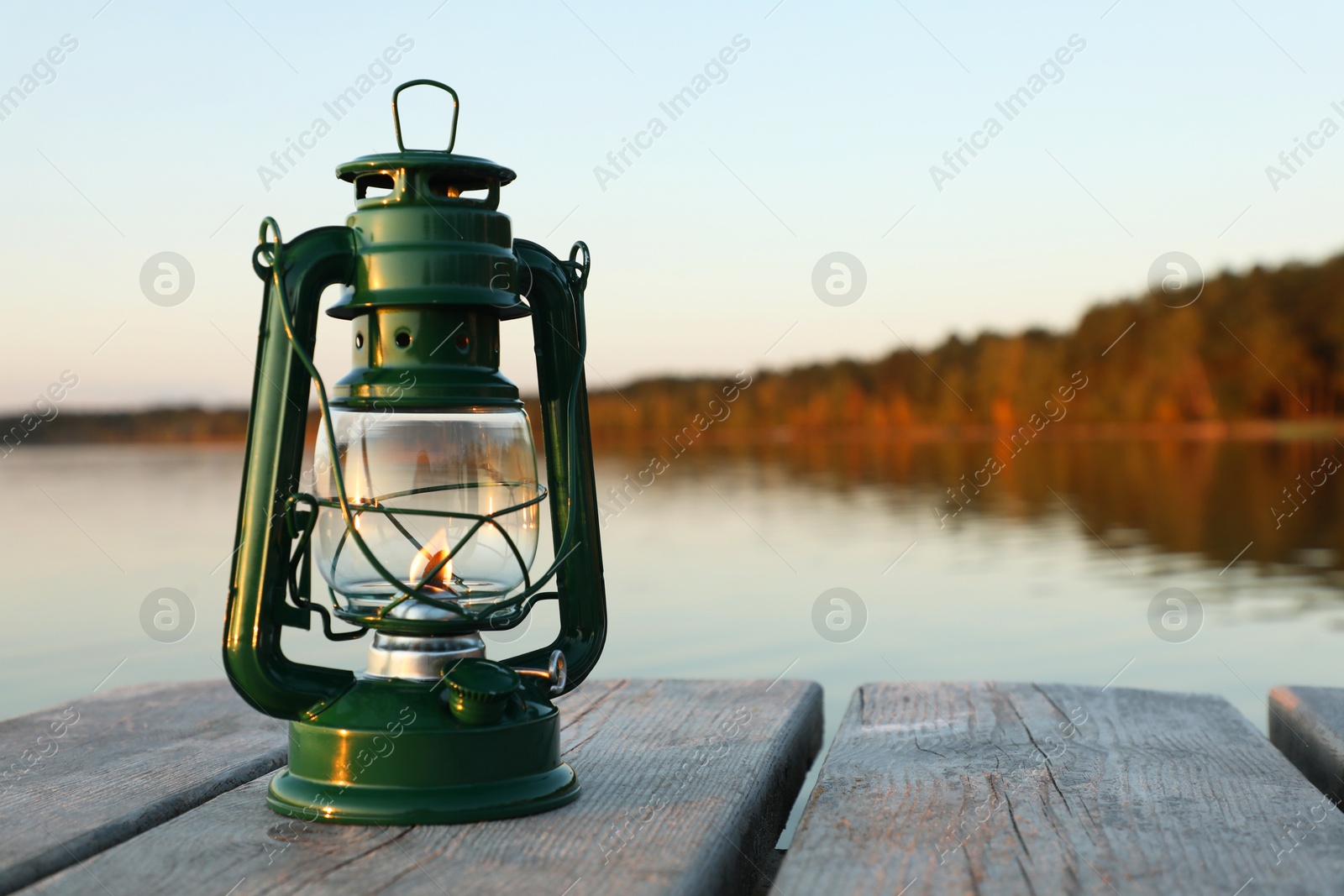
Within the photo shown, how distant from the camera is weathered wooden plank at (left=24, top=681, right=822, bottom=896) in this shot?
6.11 feet

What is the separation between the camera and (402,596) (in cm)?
234

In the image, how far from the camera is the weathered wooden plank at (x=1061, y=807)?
1.91 m

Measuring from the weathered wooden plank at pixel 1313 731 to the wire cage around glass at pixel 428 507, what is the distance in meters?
1.72

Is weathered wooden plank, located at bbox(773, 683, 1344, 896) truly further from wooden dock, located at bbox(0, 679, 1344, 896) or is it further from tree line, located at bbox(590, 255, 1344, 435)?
tree line, located at bbox(590, 255, 1344, 435)

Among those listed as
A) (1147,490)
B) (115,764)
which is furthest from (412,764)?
(1147,490)

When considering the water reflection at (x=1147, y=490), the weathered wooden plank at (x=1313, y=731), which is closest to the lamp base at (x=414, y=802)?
the water reflection at (x=1147, y=490)

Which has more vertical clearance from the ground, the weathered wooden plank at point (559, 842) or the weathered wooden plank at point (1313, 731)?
the weathered wooden plank at point (559, 842)

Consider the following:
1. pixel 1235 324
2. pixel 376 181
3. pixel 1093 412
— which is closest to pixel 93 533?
pixel 376 181

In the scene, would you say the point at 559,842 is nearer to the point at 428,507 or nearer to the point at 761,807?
the point at 761,807

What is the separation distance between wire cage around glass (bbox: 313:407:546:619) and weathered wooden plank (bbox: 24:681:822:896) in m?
0.41

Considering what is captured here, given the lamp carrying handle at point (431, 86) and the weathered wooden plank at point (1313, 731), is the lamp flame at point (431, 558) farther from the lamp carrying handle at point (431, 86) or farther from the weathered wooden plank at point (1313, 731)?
the weathered wooden plank at point (1313, 731)

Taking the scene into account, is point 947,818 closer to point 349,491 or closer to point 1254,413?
point 349,491

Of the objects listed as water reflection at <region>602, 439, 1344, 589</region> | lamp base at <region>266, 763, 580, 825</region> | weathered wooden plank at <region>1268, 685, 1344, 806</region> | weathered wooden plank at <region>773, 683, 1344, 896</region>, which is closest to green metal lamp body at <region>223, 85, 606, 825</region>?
lamp base at <region>266, 763, 580, 825</region>

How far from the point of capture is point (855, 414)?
88.5 metres
